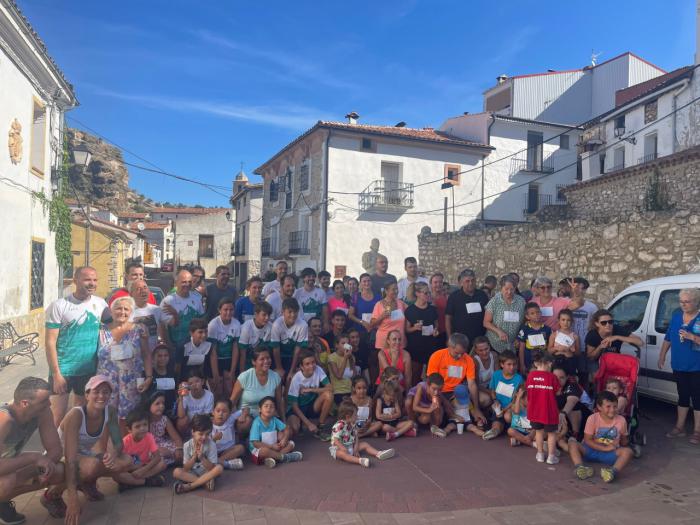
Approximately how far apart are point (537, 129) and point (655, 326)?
2169 cm

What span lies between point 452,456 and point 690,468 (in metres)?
2.17

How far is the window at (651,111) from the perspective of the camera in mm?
19984

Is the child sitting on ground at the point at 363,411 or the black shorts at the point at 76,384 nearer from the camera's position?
the black shorts at the point at 76,384

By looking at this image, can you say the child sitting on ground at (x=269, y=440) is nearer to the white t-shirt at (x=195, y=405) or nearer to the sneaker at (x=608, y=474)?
the white t-shirt at (x=195, y=405)

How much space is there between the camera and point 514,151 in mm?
24953

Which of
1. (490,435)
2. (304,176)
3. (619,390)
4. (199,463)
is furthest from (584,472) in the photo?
(304,176)

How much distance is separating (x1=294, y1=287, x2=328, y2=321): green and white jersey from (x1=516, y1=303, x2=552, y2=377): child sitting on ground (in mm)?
2709

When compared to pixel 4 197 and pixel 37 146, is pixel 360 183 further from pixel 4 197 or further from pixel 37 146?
pixel 4 197

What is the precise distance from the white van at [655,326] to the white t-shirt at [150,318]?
5.37 metres

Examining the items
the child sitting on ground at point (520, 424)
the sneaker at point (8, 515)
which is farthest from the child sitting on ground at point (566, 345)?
the sneaker at point (8, 515)

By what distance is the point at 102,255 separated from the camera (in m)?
23.0

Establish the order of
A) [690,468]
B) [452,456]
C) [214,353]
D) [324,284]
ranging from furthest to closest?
[324,284] < [214,353] < [452,456] < [690,468]

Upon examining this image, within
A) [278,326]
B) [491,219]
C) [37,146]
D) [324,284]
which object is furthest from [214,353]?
[491,219]

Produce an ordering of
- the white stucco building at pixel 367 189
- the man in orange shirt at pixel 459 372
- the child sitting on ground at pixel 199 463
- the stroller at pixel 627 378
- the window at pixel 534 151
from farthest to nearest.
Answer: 1. the window at pixel 534 151
2. the white stucco building at pixel 367 189
3. the man in orange shirt at pixel 459 372
4. the stroller at pixel 627 378
5. the child sitting on ground at pixel 199 463
